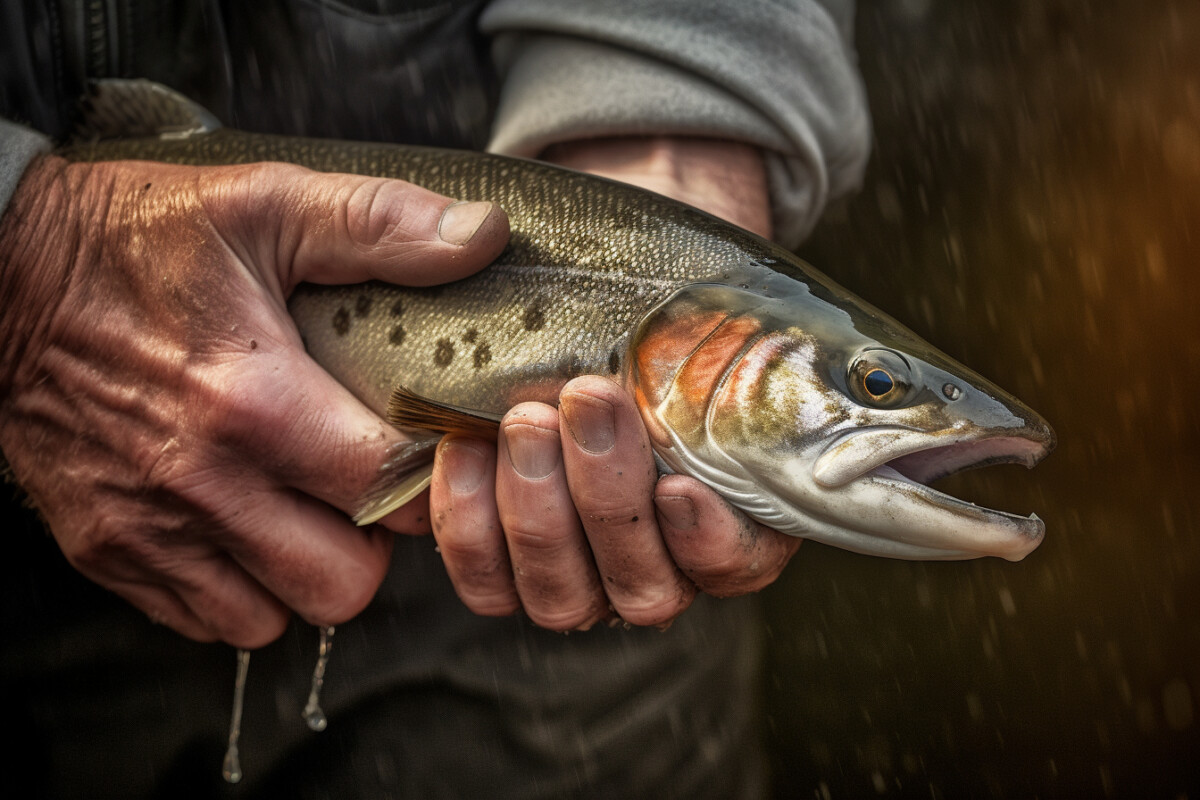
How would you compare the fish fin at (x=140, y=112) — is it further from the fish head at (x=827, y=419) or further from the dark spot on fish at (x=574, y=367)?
the fish head at (x=827, y=419)

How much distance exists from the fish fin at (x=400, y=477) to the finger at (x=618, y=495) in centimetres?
25

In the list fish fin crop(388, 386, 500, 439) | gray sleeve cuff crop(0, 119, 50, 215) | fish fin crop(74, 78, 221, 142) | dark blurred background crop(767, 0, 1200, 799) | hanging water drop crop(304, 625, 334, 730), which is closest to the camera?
fish fin crop(388, 386, 500, 439)

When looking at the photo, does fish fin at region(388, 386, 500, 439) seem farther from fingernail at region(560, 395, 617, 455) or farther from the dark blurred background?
the dark blurred background

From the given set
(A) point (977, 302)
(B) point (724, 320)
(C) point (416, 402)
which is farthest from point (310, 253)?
(A) point (977, 302)

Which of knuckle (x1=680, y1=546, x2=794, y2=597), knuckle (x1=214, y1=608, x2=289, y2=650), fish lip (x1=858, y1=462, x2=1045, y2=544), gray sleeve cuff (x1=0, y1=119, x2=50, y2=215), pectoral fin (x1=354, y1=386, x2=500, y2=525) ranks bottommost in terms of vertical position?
knuckle (x1=214, y1=608, x2=289, y2=650)

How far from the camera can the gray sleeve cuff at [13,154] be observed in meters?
1.34

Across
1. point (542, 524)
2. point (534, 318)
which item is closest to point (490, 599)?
point (542, 524)

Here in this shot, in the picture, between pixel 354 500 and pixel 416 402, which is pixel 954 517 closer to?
pixel 416 402

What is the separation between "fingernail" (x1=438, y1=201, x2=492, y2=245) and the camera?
1.23 metres

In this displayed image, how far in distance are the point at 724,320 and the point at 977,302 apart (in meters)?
3.95

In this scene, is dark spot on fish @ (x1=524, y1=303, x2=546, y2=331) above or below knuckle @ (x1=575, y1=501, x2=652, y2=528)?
above

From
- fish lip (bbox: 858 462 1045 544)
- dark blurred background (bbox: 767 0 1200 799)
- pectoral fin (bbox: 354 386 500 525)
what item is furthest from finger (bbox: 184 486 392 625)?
dark blurred background (bbox: 767 0 1200 799)

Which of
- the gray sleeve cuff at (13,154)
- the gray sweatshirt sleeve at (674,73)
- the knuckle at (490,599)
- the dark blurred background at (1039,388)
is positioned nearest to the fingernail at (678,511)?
the knuckle at (490,599)

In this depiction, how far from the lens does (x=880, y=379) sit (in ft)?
3.53
